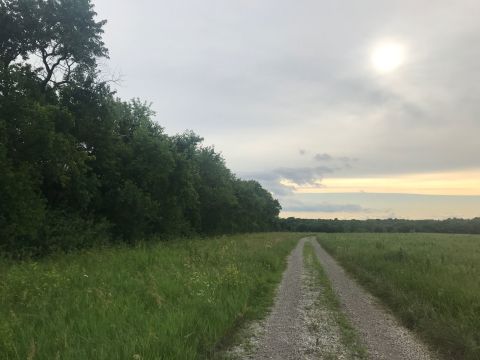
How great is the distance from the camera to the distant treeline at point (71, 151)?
19.2 meters

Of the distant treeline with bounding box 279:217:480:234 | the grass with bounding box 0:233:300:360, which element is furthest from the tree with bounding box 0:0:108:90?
the distant treeline with bounding box 279:217:480:234

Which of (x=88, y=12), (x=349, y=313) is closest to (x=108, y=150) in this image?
(x=88, y=12)

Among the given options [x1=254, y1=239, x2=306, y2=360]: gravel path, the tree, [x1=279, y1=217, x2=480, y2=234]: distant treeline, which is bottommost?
[x1=254, y1=239, x2=306, y2=360]: gravel path

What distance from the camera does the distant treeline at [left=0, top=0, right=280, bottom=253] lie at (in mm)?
19156

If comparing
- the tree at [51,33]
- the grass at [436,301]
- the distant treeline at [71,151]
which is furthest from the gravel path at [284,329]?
the tree at [51,33]

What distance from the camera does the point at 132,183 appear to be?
3184 centimetres

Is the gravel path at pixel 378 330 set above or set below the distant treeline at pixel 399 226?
below

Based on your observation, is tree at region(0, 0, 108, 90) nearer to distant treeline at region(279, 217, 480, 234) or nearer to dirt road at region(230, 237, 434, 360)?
dirt road at region(230, 237, 434, 360)

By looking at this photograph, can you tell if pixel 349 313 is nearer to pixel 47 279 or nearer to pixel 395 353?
pixel 395 353

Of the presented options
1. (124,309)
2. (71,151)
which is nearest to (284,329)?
(124,309)

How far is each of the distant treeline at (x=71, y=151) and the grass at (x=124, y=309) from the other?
6.05m

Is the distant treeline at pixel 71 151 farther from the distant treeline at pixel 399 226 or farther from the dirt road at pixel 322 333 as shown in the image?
the distant treeline at pixel 399 226

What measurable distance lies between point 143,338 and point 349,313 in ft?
18.3

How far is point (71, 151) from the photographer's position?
21.9 meters
